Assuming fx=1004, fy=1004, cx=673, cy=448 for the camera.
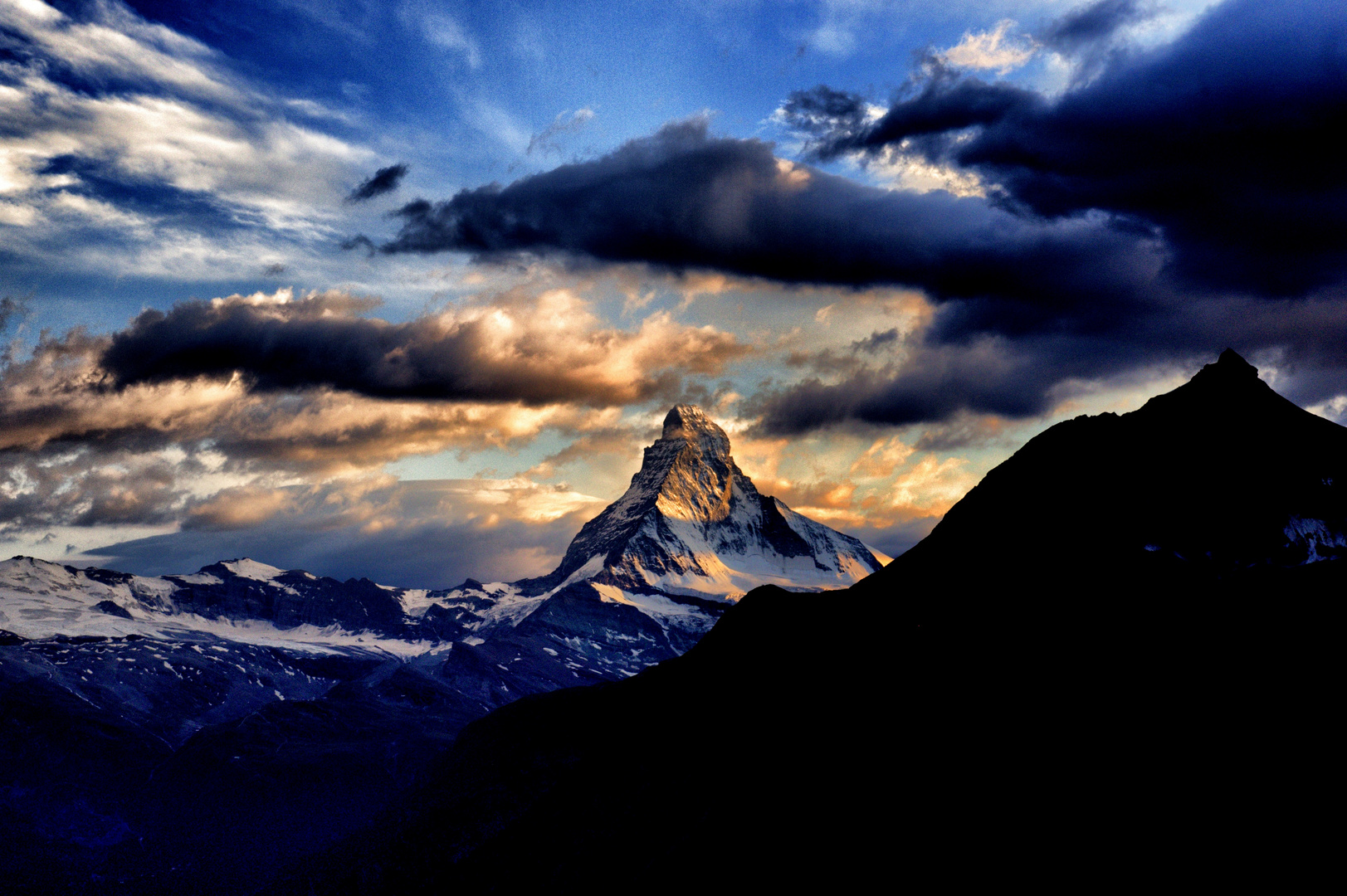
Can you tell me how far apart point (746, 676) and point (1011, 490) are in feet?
206

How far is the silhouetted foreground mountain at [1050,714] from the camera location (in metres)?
130

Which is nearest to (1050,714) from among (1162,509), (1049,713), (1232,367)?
(1049,713)

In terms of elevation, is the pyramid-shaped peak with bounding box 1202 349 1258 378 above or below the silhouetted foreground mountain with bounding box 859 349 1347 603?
above

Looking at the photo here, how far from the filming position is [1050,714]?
147875 mm

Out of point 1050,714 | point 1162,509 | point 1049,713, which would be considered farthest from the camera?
point 1162,509

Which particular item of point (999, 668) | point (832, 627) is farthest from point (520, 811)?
point (999, 668)

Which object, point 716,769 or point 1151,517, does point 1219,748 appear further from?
point 716,769

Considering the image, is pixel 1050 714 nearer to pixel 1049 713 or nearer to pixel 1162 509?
pixel 1049 713

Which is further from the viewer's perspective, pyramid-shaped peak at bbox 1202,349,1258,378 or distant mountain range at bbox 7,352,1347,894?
pyramid-shaped peak at bbox 1202,349,1258,378

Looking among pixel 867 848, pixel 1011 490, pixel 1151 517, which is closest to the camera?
pixel 867 848

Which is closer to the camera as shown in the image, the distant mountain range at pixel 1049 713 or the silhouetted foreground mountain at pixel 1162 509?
the distant mountain range at pixel 1049 713

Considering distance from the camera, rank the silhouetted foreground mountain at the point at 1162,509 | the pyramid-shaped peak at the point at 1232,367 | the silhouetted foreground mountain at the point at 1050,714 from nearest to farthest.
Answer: the silhouetted foreground mountain at the point at 1050,714, the silhouetted foreground mountain at the point at 1162,509, the pyramid-shaped peak at the point at 1232,367

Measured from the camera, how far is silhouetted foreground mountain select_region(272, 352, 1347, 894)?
129625 mm

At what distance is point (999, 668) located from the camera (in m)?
159
